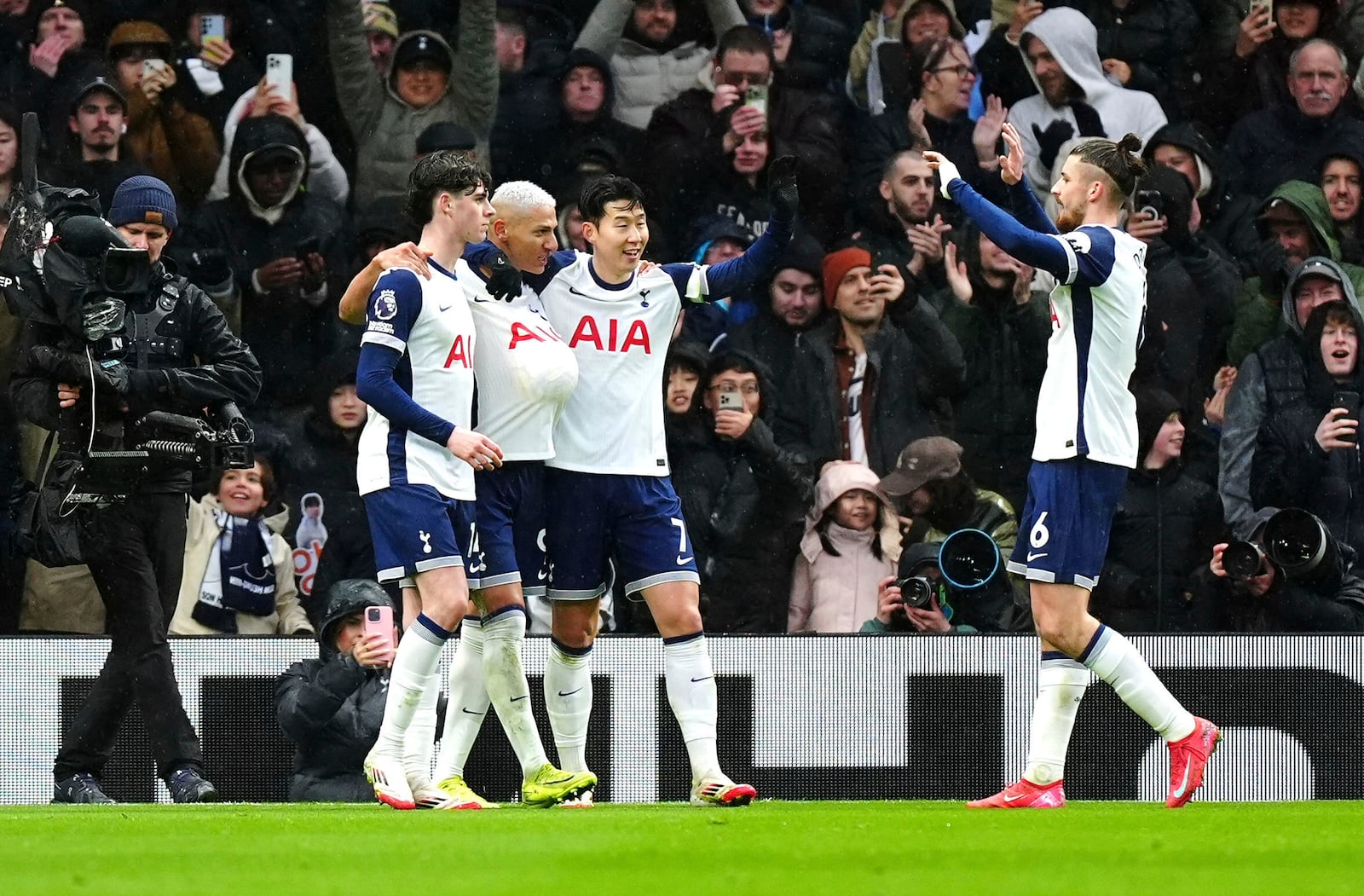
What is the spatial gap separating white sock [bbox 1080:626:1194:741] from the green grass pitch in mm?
316

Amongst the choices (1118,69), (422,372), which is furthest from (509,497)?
(1118,69)

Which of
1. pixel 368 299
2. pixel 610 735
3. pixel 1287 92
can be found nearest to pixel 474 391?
pixel 368 299

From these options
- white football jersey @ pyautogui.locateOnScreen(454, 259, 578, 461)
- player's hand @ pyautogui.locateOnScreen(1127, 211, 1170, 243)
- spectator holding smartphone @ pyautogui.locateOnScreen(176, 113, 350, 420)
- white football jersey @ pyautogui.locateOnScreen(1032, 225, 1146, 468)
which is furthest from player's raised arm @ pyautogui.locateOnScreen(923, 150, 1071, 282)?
spectator holding smartphone @ pyautogui.locateOnScreen(176, 113, 350, 420)

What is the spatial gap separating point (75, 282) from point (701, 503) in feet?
11.5

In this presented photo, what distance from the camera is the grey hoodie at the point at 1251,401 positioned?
10445 mm

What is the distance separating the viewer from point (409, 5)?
11.5 meters

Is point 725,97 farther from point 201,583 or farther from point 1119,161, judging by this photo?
point 1119,161

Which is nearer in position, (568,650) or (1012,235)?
(1012,235)

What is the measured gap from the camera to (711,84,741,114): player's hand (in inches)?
437

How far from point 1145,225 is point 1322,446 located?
1.45 metres

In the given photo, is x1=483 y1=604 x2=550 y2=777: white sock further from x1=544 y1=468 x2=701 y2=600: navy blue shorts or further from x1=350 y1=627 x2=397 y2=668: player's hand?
x1=350 y1=627 x2=397 y2=668: player's hand

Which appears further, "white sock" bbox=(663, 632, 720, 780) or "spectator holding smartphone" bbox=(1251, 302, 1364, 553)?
"spectator holding smartphone" bbox=(1251, 302, 1364, 553)

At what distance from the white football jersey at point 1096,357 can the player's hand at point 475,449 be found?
1939 mm

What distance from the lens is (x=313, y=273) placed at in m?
11.0
